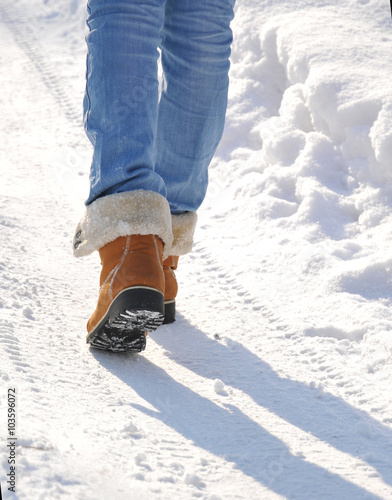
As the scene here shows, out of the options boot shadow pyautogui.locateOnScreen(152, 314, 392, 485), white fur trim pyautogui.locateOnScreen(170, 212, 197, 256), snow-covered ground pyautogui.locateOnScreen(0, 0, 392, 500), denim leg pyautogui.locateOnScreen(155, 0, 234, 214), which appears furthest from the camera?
white fur trim pyautogui.locateOnScreen(170, 212, 197, 256)

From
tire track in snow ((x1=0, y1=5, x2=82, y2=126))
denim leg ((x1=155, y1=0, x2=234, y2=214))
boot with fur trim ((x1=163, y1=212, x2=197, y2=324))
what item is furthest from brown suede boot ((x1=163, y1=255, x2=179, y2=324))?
tire track in snow ((x1=0, y1=5, x2=82, y2=126))

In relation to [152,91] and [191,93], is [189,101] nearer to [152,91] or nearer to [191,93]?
[191,93]

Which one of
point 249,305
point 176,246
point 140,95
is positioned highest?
point 140,95

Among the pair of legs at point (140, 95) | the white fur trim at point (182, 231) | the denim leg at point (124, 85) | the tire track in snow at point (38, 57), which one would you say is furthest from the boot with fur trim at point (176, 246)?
the tire track in snow at point (38, 57)

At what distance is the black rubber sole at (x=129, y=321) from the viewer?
1.40 m

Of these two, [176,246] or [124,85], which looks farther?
[176,246]

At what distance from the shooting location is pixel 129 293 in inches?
55.4

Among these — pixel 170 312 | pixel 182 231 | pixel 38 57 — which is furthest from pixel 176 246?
pixel 38 57

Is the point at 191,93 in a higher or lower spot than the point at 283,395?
higher

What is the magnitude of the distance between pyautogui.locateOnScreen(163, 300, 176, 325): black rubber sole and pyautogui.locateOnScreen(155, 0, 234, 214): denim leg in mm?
292

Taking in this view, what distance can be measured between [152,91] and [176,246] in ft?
1.71

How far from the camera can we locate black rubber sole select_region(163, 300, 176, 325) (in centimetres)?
187

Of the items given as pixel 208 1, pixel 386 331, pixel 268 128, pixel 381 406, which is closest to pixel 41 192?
pixel 268 128

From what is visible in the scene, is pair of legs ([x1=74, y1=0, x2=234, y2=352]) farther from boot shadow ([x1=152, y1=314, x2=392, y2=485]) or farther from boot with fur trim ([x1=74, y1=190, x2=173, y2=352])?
boot shadow ([x1=152, y1=314, x2=392, y2=485])
